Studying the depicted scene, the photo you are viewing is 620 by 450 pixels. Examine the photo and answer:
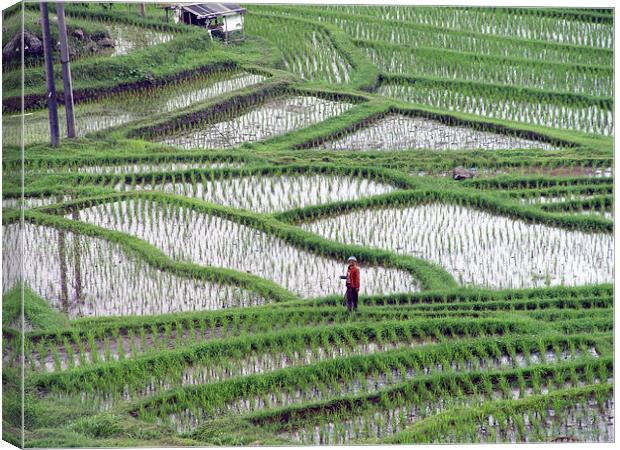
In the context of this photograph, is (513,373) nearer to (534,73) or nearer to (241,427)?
(241,427)

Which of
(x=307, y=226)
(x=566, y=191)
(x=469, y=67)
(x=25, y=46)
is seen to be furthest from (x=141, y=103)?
(x=566, y=191)

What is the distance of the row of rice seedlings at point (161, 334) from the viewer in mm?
10266

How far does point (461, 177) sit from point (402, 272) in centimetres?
115

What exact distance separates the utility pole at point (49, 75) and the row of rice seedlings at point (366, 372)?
8.16 ft

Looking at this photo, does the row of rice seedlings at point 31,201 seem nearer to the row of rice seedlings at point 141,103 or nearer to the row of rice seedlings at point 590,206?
the row of rice seedlings at point 141,103

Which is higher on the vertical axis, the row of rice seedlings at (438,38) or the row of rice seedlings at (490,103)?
the row of rice seedlings at (438,38)

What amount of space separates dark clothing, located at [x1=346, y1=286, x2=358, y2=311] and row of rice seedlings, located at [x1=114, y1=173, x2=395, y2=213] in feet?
3.99

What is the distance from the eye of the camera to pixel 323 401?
9930 mm

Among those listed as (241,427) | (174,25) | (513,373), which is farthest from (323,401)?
(174,25)

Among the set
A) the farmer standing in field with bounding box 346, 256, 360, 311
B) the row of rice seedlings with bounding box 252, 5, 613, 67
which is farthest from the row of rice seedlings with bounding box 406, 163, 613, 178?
the farmer standing in field with bounding box 346, 256, 360, 311

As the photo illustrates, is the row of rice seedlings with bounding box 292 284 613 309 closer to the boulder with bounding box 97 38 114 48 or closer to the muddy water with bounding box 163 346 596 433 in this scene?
the muddy water with bounding box 163 346 596 433

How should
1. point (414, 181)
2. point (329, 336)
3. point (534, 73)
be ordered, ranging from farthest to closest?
point (534, 73)
point (414, 181)
point (329, 336)

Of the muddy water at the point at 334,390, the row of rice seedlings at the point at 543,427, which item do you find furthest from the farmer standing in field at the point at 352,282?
the row of rice seedlings at the point at 543,427

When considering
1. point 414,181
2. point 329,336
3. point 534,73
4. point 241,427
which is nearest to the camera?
point 241,427
